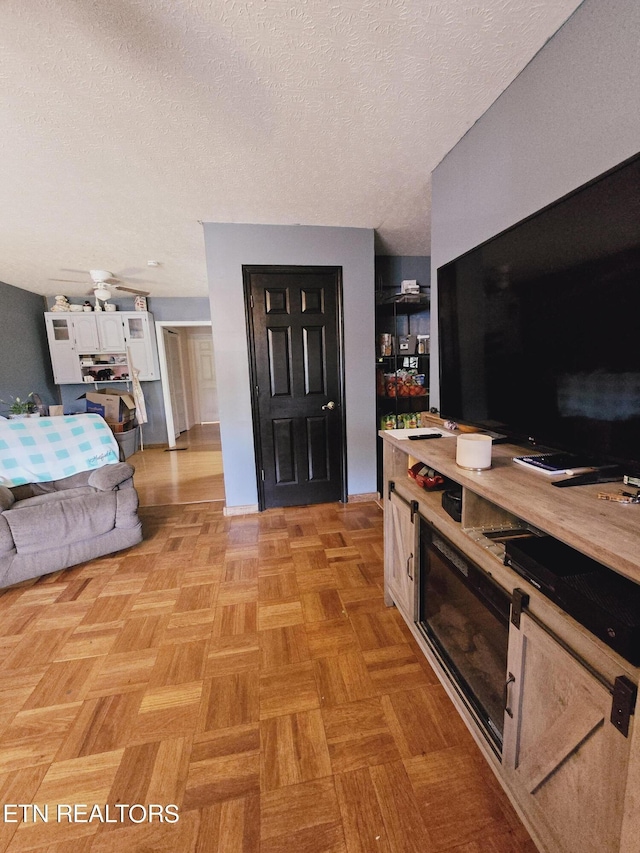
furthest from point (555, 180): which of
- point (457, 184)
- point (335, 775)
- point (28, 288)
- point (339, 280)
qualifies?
point (28, 288)

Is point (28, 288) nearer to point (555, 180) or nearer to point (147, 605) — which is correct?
point (147, 605)

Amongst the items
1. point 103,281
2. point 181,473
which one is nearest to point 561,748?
point 181,473

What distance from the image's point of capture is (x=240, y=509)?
2.95m

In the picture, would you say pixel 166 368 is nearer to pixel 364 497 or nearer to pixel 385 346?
pixel 385 346

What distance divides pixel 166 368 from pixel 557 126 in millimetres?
5366

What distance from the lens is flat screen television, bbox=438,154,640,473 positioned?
746 mm

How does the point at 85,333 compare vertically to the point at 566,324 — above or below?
above

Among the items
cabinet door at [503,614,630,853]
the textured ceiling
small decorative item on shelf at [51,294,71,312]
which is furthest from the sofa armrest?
small decorative item on shelf at [51,294,71,312]

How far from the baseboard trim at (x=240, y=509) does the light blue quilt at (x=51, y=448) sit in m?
0.94

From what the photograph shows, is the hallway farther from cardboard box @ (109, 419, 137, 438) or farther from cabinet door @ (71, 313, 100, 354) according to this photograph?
cabinet door @ (71, 313, 100, 354)

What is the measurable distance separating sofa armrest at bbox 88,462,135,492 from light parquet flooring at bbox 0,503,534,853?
1.84 ft

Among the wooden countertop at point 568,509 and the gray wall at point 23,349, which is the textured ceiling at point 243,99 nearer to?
the wooden countertop at point 568,509

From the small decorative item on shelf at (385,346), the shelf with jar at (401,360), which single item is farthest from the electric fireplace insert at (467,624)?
the small decorative item on shelf at (385,346)

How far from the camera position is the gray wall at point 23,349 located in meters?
4.23
